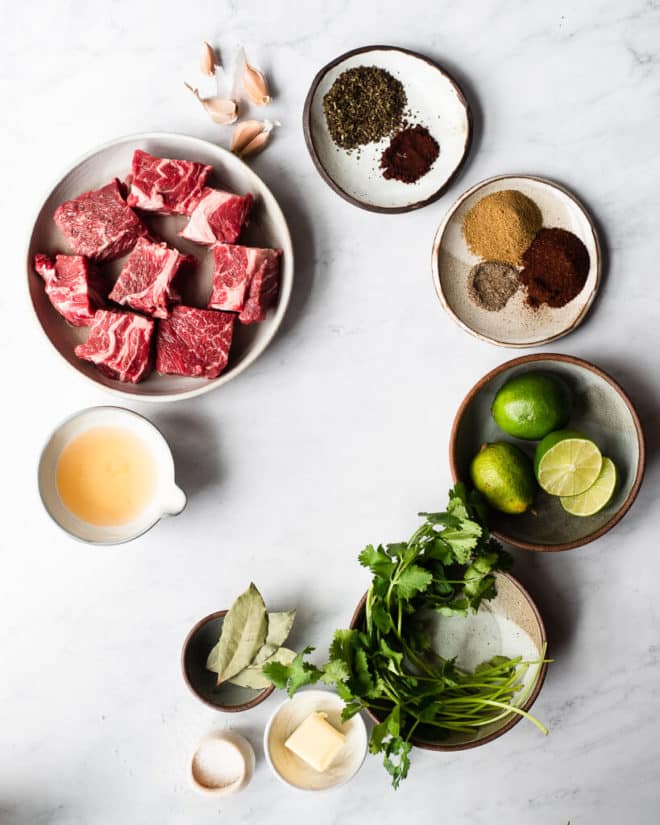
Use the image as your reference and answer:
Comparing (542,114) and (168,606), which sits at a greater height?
(542,114)

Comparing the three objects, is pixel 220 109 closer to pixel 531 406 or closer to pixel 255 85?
pixel 255 85

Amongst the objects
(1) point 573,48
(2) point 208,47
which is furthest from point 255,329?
(1) point 573,48

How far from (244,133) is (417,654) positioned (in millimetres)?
1624

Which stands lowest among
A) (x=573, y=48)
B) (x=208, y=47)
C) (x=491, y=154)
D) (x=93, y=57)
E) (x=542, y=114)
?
(x=93, y=57)

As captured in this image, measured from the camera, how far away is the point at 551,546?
2037mm

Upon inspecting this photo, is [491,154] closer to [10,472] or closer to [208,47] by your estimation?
[208,47]

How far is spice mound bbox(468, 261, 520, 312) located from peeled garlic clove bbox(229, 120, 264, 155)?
29.9 inches

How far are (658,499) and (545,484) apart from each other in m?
0.49

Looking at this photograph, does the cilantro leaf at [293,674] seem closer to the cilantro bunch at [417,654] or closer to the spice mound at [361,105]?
the cilantro bunch at [417,654]

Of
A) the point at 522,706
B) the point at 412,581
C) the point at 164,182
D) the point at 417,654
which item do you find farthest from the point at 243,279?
the point at 522,706

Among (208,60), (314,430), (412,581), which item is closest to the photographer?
(412,581)

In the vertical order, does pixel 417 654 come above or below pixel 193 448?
below

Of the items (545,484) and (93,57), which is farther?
(93,57)

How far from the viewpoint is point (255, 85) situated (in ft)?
6.82
